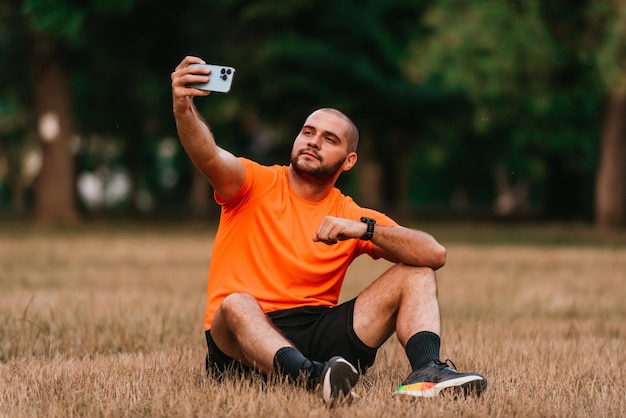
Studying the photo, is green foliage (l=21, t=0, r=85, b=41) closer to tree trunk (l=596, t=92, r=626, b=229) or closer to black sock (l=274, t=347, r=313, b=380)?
tree trunk (l=596, t=92, r=626, b=229)

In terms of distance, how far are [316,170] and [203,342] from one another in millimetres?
2376

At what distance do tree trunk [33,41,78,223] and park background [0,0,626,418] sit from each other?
0.05m

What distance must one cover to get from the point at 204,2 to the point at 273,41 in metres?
2.12

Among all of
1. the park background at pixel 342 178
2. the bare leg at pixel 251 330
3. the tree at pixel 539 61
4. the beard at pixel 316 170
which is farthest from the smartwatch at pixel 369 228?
the tree at pixel 539 61

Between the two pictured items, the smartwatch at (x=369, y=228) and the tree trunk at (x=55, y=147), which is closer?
the smartwatch at (x=369, y=228)

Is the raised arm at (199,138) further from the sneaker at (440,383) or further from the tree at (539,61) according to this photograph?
the tree at (539,61)

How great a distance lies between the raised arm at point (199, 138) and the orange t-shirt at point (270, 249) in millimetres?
139

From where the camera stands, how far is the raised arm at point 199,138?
459 cm

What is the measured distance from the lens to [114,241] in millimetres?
19609

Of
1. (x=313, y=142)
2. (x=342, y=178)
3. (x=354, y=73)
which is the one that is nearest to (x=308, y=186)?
(x=313, y=142)

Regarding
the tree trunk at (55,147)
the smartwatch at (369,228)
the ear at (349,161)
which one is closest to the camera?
the smartwatch at (369,228)

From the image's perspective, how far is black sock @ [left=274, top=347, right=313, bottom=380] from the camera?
4695mm

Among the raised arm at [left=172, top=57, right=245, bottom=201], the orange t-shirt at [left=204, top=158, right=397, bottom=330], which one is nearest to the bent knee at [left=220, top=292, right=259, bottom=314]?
the orange t-shirt at [left=204, top=158, right=397, bottom=330]

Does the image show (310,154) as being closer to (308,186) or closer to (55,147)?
(308,186)
